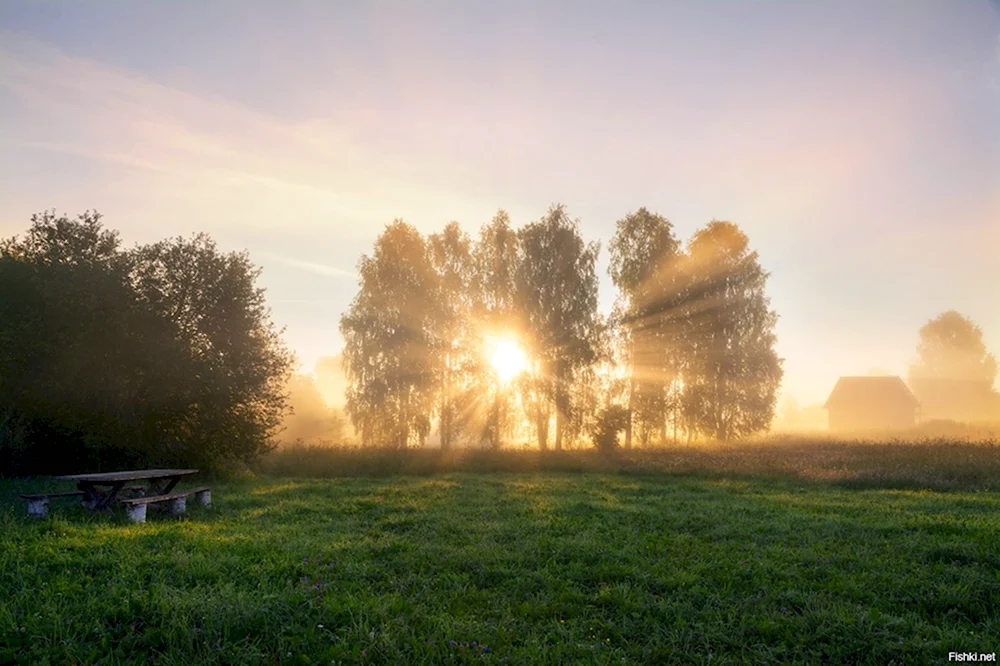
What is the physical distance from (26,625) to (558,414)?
30.2 m

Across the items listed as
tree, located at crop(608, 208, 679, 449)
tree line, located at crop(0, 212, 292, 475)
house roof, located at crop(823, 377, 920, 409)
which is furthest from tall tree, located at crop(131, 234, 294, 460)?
house roof, located at crop(823, 377, 920, 409)

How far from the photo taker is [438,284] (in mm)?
36250

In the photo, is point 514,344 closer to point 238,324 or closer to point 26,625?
point 238,324

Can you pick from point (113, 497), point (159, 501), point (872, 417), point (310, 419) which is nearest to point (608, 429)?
point (159, 501)

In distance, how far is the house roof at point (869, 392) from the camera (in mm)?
73062

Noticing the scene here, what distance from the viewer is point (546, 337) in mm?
34250

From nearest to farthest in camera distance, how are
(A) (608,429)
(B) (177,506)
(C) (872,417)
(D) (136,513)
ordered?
1. (D) (136,513)
2. (B) (177,506)
3. (A) (608,429)
4. (C) (872,417)

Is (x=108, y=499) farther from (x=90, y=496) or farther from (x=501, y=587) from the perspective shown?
(x=501, y=587)

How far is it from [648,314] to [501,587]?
29833mm

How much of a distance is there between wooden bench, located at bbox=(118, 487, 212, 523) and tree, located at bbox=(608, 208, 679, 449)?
25552mm

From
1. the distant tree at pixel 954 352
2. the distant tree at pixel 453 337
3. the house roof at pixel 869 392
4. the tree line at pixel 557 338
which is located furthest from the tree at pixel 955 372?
the distant tree at pixel 453 337

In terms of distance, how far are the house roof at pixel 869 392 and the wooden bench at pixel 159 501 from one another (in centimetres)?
8005

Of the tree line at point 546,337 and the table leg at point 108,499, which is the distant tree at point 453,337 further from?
the table leg at point 108,499

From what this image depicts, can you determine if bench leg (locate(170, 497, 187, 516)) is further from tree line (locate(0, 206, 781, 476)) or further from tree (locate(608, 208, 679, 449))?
tree (locate(608, 208, 679, 449))
